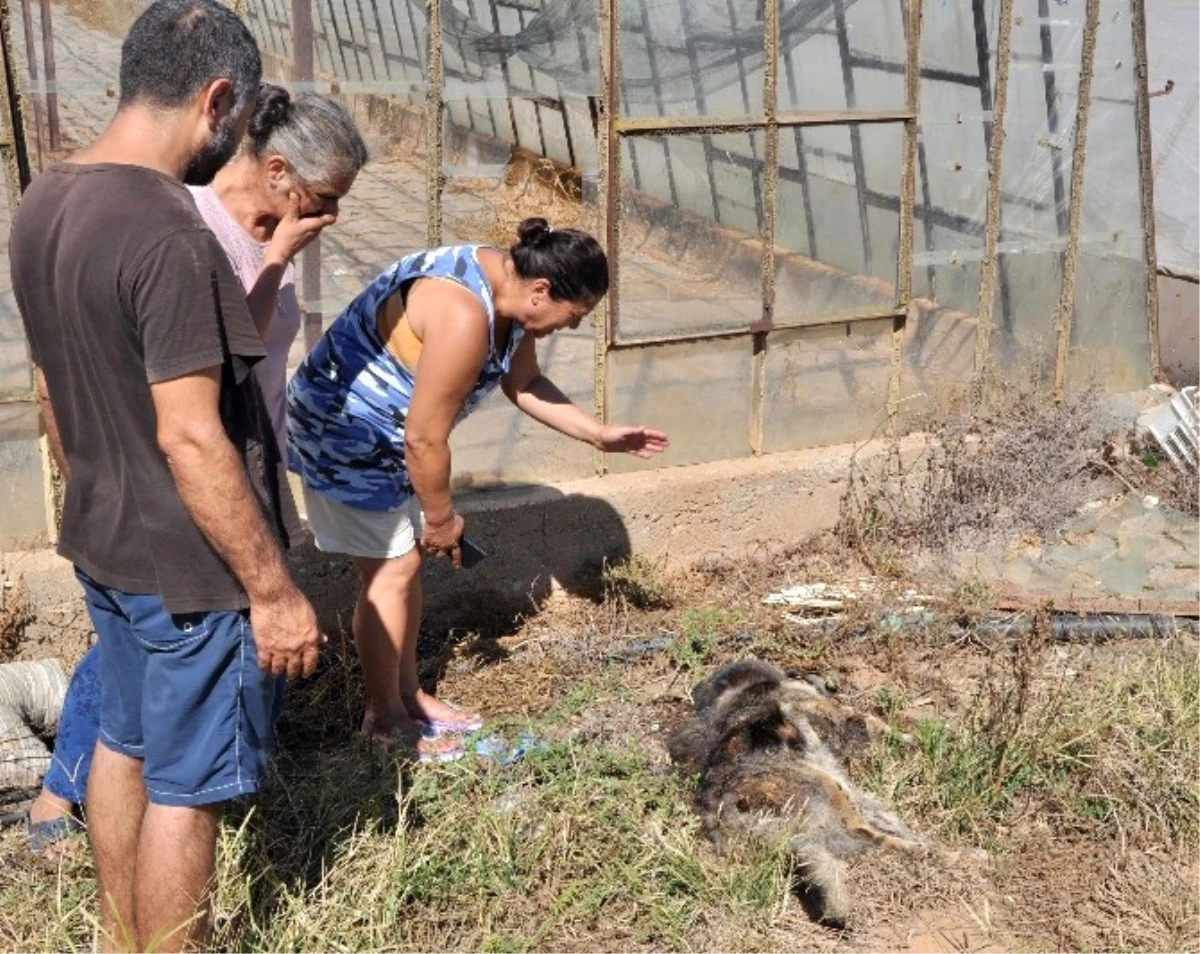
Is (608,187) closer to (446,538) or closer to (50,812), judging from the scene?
(446,538)

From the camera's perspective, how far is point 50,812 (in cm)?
399

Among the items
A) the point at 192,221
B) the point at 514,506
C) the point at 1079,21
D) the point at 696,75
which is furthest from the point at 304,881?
the point at 1079,21

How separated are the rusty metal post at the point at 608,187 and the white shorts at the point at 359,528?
53.3 inches

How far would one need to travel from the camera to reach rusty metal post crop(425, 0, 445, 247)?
17.1ft

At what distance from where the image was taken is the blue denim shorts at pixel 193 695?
3.00 meters

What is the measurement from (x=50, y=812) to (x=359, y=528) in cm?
114

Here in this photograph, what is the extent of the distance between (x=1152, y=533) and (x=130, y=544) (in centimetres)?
464

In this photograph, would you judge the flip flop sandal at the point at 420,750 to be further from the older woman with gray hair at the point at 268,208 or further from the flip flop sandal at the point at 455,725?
the older woman with gray hair at the point at 268,208

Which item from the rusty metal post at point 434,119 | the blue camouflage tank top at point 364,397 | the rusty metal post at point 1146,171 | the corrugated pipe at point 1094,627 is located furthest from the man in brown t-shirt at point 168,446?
the rusty metal post at point 1146,171

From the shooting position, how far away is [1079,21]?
655 cm

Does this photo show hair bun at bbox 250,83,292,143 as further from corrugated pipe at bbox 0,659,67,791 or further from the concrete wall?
the concrete wall

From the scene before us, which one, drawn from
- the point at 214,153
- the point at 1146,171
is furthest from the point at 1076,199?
the point at 214,153

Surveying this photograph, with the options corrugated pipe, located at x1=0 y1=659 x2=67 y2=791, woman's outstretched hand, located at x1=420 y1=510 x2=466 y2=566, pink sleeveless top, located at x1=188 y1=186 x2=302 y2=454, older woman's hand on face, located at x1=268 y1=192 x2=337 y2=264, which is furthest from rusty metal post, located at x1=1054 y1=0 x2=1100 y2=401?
corrugated pipe, located at x1=0 y1=659 x2=67 y2=791

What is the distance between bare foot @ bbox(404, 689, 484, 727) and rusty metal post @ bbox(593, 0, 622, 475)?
1.44 m
